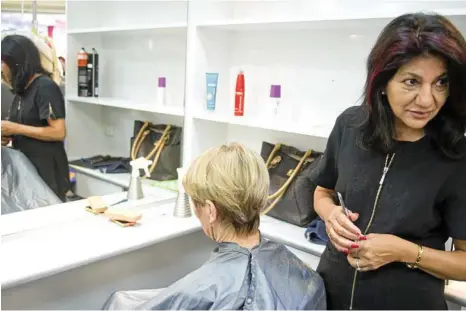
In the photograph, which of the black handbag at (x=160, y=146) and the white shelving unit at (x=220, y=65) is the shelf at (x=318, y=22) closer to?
the white shelving unit at (x=220, y=65)

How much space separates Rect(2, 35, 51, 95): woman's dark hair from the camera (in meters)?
1.75

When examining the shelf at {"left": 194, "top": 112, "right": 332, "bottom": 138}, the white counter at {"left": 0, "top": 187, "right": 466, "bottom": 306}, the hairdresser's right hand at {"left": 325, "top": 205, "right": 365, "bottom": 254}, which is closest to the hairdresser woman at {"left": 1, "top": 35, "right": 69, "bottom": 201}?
the white counter at {"left": 0, "top": 187, "right": 466, "bottom": 306}

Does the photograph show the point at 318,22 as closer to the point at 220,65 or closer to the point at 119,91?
the point at 220,65

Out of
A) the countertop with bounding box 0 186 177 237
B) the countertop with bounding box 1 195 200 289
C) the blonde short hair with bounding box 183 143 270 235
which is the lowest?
the countertop with bounding box 1 195 200 289

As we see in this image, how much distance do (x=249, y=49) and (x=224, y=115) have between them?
0.38 metres

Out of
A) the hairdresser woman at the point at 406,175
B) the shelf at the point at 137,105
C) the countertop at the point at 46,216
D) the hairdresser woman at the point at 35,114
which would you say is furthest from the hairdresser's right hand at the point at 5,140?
the hairdresser woman at the point at 406,175

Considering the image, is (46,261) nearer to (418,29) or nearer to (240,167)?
(240,167)

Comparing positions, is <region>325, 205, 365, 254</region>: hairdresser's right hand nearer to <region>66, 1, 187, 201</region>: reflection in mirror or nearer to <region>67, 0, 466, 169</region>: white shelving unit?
<region>67, 0, 466, 169</region>: white shelving unit

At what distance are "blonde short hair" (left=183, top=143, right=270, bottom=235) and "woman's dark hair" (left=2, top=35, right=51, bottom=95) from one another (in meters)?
0.89

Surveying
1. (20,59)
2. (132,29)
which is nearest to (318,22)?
(132,29)

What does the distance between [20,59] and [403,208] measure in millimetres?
1521

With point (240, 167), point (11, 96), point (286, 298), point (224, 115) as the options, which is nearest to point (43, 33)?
point (11, 96)

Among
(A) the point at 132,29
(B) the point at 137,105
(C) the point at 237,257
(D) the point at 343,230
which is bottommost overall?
(C) the point at 237,257

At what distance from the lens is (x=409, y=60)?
1148mm
